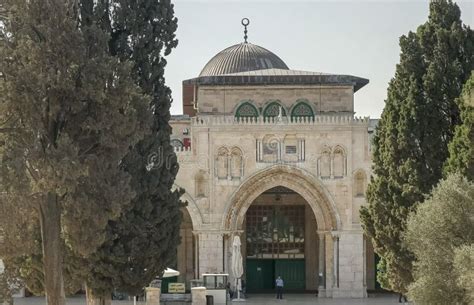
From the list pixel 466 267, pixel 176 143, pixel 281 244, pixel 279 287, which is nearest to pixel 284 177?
pixel 279 287

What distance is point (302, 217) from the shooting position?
4091 cm

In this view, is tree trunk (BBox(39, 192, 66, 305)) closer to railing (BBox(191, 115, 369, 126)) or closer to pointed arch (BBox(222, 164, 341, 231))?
railing (BBox(191, 115, 369, 126))

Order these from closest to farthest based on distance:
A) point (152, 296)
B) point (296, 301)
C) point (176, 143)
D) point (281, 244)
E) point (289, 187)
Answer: point (152, 296)
point (296, 301)
point (289, 187)
point (176, 143)
point (281, 244)

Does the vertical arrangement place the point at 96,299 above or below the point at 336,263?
below

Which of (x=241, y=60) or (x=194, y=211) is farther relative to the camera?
(x=241, y=60)

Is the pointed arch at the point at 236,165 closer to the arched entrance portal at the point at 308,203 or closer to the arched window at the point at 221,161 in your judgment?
the arched window at the point at 221,161

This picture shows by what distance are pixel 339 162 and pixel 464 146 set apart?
14957 mm

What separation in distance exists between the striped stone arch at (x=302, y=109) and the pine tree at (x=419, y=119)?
45.1 ft

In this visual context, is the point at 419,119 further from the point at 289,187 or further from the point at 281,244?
the point at 281,244

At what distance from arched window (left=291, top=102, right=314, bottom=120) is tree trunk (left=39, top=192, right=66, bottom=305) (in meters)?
20.4

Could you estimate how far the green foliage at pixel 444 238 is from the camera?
18.5m

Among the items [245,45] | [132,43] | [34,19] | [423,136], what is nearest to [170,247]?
[132,43]

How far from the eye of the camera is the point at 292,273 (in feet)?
133

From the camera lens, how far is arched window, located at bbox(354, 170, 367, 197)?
120ft
